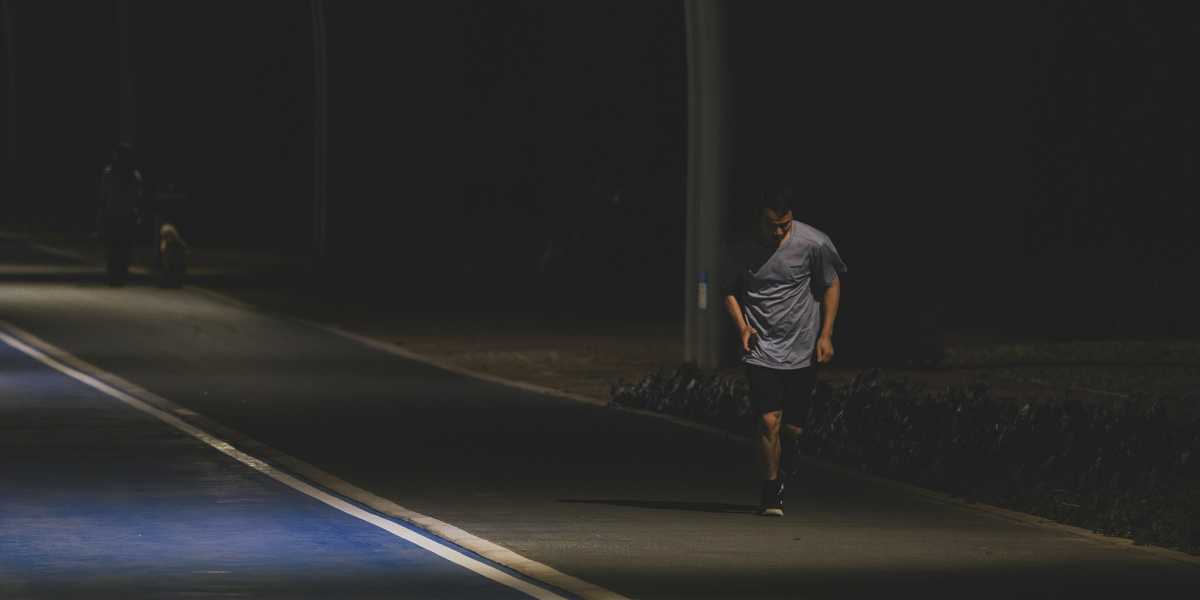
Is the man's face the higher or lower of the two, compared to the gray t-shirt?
higher

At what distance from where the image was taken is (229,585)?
42.3 feet

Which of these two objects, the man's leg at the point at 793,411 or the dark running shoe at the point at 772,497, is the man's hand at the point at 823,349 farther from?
the dark running shoe at the point at 772,497

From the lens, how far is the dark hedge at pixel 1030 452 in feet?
51.5

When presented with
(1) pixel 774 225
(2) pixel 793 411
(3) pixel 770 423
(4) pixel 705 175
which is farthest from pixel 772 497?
(4) pixel 705 175

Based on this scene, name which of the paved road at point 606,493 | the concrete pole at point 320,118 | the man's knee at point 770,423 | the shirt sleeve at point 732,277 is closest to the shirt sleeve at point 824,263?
the shirt sleeve at point 732,277

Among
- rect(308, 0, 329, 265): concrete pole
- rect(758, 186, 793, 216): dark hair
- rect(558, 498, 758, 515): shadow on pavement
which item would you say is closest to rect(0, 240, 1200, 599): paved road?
rect(558, 498, 758, 515): shadow on pavement

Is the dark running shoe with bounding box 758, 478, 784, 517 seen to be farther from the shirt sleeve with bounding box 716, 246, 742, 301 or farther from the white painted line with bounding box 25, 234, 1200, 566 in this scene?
the white painted line with bounding box 25, 234, 1200, 566

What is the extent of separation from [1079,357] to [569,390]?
5.81m

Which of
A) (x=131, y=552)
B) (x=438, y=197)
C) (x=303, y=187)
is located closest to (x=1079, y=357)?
(x=131, y=552)

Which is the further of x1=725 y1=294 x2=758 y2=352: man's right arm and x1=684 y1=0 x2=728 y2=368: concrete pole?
x1=684 y1=0 x2=728 y2=368: concrete pole

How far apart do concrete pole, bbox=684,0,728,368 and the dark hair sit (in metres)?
10.7

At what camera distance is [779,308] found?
15883mm

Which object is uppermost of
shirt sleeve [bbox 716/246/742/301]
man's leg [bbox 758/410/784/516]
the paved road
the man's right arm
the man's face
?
the man's face

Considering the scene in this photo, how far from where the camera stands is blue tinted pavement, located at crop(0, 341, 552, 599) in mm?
12914
